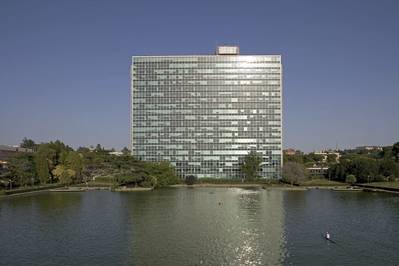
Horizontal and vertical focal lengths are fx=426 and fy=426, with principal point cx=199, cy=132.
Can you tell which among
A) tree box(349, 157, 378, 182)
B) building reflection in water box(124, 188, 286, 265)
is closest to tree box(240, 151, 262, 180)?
tree box(349, 157, 378, 182)

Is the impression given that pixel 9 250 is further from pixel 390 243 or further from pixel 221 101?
pixel 221 101

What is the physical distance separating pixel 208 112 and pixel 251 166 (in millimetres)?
23425

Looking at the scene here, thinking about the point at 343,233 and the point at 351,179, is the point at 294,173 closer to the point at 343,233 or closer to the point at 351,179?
the point at 351,179

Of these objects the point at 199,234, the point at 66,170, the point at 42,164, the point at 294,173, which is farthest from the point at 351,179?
the point at 199,234

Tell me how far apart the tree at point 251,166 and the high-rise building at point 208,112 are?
6071 mm

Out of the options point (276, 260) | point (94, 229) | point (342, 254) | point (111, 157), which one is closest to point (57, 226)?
point (94, 229)

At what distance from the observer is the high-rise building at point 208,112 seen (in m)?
139

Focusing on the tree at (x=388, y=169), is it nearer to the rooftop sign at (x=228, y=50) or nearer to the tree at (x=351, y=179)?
the tree at (x=351, y=179)

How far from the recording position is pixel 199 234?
142ft

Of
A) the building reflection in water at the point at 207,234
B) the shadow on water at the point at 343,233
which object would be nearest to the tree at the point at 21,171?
the building reflection in water at the point at 207,234

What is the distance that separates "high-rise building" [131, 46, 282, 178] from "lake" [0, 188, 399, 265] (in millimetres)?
70145

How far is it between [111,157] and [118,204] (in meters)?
67.7

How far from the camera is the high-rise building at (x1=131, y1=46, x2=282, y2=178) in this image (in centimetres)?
13925

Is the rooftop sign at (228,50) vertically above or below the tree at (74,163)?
above
